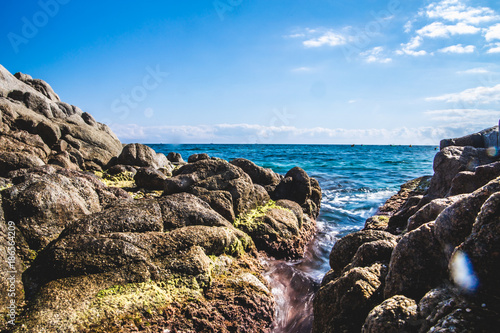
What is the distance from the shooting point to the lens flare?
273 cm

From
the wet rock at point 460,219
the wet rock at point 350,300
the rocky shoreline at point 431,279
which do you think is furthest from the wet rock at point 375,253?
the wet rock at point 460,219

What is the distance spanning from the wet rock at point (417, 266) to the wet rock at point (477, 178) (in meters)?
4.16

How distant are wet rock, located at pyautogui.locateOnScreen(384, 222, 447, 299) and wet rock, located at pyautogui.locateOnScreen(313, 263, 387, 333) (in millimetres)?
272

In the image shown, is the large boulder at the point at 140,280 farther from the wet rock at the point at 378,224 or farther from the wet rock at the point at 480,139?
the wet rock at the point at 480,139

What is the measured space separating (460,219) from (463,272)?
2.35 feet

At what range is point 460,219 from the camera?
10.9ft

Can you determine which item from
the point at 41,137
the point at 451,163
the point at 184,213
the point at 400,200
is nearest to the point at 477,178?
the point at 451,163

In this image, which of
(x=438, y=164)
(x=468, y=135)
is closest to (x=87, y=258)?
(x=438, y=164)

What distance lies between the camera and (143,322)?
4578 mm

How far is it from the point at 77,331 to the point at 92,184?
5027mm

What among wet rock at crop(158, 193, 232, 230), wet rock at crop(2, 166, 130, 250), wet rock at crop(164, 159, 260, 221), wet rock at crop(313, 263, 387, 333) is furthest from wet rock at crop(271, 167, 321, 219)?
wet rock at crop(313, 263, 387, 333)

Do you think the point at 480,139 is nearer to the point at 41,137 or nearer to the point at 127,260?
the point at 127,260

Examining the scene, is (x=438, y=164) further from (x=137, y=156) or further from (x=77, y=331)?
(x=137, y=156)

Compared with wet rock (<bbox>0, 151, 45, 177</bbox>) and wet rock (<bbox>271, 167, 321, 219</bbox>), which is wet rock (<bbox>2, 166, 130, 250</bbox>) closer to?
wet rock (<bbox>0, 151, 45, 177</bbox>)
